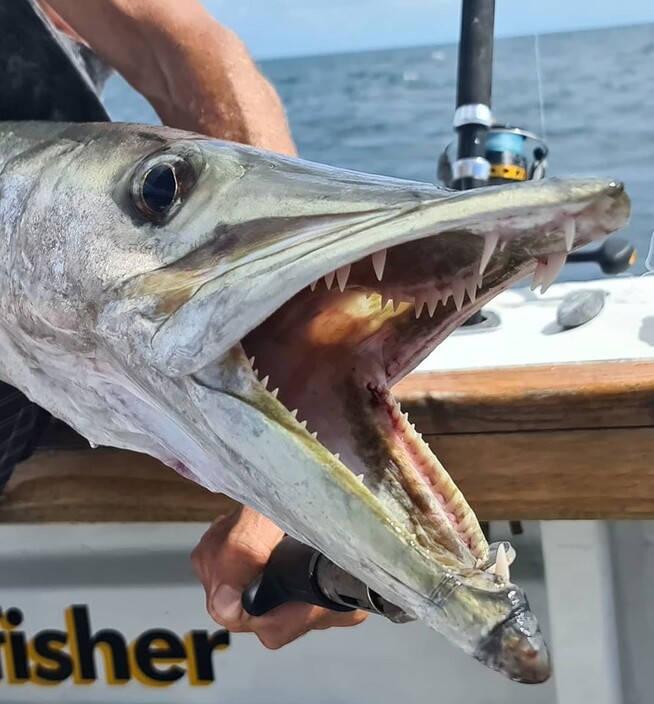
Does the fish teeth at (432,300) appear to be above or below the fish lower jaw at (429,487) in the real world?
above

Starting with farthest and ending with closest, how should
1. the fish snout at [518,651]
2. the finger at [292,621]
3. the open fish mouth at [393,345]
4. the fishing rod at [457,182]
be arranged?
the finger at [292,621], the fishing rod at [457,182], the open fish mouth at [393,345], the fish snout at [518,651]

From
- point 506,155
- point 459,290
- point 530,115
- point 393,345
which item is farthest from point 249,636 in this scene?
point 530,115

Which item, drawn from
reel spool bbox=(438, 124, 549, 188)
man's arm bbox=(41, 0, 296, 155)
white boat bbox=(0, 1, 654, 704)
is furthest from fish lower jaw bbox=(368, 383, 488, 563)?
reel spool bbox=(438, 124, 549, 188)

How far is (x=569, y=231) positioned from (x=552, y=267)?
111 mm

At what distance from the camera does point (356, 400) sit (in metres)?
1.02

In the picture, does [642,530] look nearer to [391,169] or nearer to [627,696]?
[627,696]

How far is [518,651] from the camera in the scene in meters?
0.74

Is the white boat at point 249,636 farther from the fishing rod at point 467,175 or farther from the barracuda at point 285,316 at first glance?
the barracuda at point 285,316

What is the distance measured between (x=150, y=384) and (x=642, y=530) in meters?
1.10

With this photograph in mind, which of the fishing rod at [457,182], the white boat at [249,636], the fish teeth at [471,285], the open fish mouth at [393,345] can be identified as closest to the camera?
the open fish mouth at [393,345]

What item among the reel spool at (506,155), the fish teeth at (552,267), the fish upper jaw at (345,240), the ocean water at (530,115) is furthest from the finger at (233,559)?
the ocean water at (530,115)

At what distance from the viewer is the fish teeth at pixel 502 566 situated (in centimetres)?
80

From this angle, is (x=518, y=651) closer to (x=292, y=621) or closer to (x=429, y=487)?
(x=429, y=487)

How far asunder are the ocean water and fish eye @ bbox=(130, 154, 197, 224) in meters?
2.73
